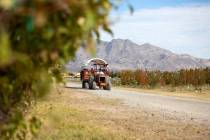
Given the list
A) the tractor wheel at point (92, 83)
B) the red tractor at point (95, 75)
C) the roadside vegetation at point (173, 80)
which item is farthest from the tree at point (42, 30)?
the roadside vegetation at point (173, 80)

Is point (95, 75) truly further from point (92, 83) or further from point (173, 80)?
point (173, 80)

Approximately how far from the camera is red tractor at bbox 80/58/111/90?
34406 millimetres

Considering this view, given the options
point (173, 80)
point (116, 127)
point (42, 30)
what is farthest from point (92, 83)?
point (42, 30)

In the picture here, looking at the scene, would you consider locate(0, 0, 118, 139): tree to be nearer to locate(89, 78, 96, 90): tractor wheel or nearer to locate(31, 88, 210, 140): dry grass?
locate(31, 88, 210, 140): dry grass

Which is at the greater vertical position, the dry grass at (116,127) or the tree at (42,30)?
the tree at (42,30)

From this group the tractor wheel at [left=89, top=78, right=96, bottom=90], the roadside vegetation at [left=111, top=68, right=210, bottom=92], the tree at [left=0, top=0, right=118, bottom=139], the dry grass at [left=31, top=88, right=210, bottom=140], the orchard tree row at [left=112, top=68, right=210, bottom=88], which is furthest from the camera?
the orchard tree row at [left=112, top=68, right=210, bottom=88]

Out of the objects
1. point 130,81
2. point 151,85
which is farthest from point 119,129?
point 130,81

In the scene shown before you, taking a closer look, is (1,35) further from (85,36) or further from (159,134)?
(159,134)

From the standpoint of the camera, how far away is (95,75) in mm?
35000

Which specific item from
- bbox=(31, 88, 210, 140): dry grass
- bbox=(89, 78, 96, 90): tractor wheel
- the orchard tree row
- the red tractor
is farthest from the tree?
the orchard tree row

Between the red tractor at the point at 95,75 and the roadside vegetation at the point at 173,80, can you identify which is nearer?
the red tractor at the point at 95,75

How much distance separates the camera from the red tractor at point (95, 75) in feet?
113

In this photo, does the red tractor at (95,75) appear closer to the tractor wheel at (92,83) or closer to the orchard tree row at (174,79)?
the tractor wheel at (92,83)

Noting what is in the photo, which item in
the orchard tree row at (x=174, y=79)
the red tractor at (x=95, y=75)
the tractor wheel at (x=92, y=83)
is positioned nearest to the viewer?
the tractor wheel at (x=92, y=83)
